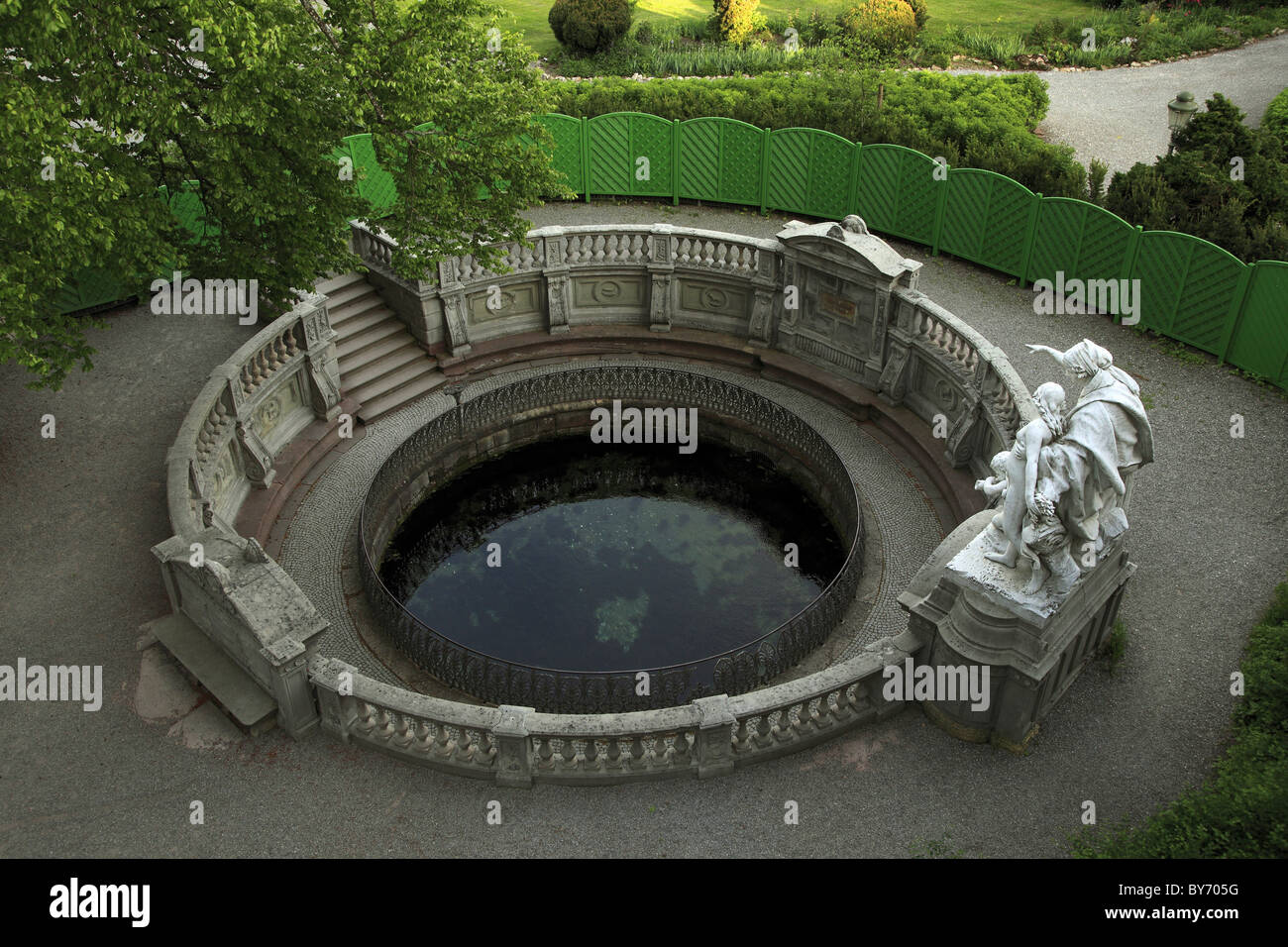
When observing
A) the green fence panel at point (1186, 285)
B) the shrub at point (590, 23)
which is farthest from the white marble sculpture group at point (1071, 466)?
the shrub at point (590, 23)

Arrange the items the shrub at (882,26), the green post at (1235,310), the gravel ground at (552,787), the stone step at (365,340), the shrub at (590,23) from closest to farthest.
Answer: the gravel ground at (552,787), the green post at (1235,310), the stone step at (365,340), the shrub at (590,23), the shrub at (882,26)

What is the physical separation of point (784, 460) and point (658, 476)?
2606 mm

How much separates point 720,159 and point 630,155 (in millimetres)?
2437

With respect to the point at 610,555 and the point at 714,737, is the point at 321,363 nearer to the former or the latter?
the point at 610,555

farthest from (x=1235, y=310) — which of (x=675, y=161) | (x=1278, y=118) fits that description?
(x=675, y=161)

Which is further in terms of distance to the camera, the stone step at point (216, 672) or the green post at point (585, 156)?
the green post at point (585, 156)

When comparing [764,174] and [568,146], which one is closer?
[764,174]

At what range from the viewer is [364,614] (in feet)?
63.3

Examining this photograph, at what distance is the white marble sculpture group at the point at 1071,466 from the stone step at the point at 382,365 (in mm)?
14459

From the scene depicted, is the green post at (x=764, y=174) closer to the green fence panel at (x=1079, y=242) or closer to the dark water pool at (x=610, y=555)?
the green fence panel at (x=1079, y=242)

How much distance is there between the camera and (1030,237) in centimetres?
2578

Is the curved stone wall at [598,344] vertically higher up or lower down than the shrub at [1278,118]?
lower down

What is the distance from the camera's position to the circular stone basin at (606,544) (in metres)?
17.5

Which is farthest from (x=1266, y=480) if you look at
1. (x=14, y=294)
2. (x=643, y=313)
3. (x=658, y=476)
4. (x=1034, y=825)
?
(x=14, y=294)
